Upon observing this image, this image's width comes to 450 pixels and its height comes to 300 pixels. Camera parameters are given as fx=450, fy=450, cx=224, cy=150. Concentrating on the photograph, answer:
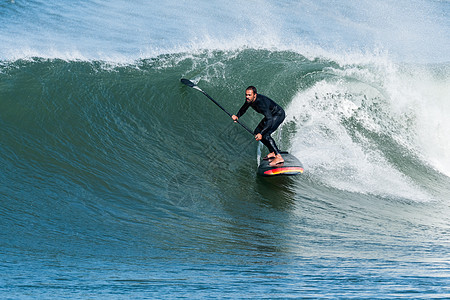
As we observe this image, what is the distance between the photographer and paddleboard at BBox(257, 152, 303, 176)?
678cm

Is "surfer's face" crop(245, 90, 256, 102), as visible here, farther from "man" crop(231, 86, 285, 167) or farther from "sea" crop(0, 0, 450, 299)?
"sea" crop(0, 0, 450, 299)

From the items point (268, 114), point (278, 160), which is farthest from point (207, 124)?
point (278, 160)

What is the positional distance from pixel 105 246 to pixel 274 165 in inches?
127

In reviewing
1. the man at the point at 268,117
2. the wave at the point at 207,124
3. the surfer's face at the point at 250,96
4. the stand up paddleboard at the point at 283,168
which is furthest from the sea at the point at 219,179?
the surfer's face at the point at 250,96

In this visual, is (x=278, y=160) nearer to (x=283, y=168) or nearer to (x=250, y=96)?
(x=283, y=168)

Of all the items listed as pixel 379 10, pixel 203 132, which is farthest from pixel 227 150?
pixel 379 10

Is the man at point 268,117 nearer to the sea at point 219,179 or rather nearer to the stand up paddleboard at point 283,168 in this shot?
the stand up paddleboard at point 283,168

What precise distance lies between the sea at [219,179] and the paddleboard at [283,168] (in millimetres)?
159

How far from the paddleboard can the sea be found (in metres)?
0.16

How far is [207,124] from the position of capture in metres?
8.30

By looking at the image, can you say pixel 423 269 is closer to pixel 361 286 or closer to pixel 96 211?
pixel 361 286

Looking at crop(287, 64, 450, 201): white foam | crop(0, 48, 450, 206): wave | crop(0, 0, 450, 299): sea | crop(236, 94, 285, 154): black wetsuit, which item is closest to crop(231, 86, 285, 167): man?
crop(236, 94, 285, 154): black wetsuit

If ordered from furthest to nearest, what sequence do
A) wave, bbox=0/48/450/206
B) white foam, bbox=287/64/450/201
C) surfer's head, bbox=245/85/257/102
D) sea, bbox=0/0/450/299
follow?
white foam, bbox=287/64/450/201
surfer's head, bbox=245/85/257/102
wave, bbox=0/48/450/206
sea, bbox=0/0/450/299

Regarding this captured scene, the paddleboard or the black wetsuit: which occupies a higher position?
the black wetsuit
